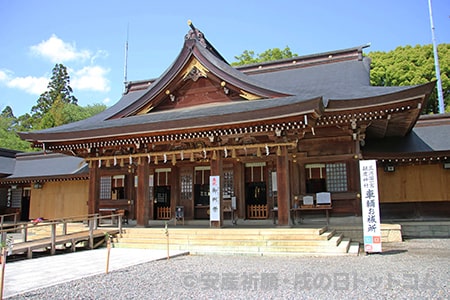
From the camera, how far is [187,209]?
50.1 ft

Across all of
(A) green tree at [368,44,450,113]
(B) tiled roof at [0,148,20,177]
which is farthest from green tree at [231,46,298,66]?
(B) tiled roof at [0,148,20,177]

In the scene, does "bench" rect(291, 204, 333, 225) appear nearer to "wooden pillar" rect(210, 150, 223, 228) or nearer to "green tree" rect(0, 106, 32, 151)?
"wooden pillar" rect(210, 150, 223, 228)

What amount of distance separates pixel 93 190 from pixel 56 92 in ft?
152

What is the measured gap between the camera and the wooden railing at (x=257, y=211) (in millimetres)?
14500

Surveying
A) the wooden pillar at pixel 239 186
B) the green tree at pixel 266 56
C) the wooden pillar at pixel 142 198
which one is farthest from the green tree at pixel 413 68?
the wooden pillar at pixel 142 198

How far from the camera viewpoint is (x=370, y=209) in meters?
9.16

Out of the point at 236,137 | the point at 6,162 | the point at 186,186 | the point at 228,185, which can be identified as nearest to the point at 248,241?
the point at 236,137

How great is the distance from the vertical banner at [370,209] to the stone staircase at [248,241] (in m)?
0.53

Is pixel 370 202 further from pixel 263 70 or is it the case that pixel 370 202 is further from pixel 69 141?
pixel 263 70

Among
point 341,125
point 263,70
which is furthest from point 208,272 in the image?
point 263,70

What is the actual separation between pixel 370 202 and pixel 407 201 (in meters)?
5.55

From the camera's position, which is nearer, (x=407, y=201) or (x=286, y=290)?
(x=286, y=290)

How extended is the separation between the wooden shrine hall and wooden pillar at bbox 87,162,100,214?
38mm

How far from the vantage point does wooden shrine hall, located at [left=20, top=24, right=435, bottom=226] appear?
36.1ft
